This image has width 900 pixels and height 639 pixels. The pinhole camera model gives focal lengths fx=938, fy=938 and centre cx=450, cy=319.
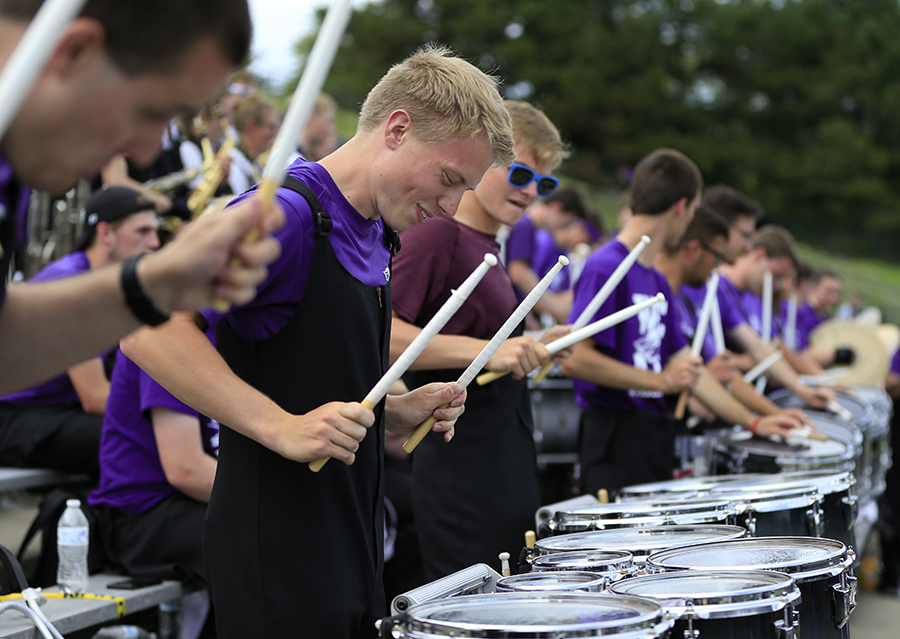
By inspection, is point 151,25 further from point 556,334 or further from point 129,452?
point 129,452

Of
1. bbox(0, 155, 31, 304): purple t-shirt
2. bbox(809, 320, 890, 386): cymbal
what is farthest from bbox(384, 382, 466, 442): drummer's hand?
bbox(809, 320, 890, 386): cymbal

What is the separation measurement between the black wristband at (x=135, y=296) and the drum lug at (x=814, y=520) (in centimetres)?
242

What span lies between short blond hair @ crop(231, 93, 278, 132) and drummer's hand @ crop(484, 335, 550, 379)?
14.3ft

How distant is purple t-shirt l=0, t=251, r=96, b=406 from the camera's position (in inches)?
157

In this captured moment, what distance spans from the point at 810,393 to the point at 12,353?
221 inches

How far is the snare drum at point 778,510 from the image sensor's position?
282cm

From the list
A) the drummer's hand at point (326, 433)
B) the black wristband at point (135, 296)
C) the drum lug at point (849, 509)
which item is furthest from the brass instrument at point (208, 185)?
the black wristband at point (135, 296)

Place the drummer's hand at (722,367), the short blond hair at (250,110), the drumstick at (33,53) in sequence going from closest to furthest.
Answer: the drumstick at (33,53) < the drummer's hand at (722,367) < the short blond hair at (250,110)

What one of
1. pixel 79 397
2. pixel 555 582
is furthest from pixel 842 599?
pixel 79 397

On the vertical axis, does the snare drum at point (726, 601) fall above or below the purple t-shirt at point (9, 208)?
below

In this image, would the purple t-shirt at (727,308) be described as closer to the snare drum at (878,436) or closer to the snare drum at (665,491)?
the snare drum at (878,436)

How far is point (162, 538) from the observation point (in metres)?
3.37

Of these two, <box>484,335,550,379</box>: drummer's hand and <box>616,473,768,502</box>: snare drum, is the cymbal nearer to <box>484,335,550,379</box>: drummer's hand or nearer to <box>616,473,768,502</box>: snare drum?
<box>616,473,768,502</box>: snare drum

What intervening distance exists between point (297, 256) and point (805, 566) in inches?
55.2
